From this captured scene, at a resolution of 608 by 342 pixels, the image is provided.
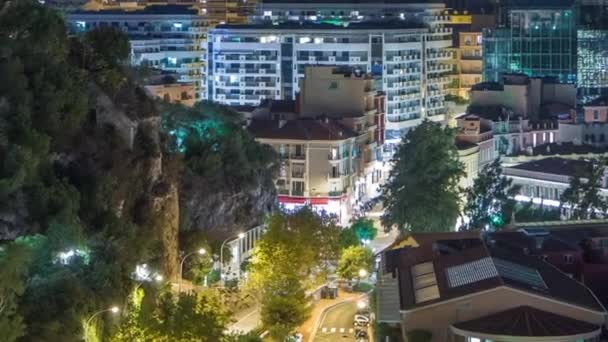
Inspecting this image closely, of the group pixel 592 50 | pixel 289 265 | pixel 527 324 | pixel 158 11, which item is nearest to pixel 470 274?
pixel 527 324

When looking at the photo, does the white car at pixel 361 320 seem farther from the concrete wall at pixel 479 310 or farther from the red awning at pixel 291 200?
the red awning at pixel 291 200

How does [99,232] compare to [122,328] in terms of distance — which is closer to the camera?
[122,328]

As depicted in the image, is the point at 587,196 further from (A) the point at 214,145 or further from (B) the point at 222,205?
(B) the point at 222,205

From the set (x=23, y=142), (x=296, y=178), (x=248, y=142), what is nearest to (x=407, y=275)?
(x=23, y=142)

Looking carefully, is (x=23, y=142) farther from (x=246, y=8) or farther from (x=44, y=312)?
(x=246, y=8)

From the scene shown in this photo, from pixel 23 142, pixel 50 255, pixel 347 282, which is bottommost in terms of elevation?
pixel 347 282

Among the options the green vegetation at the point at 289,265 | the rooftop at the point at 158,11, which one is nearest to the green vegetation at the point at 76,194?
the green vegetation at the point at 289,265
